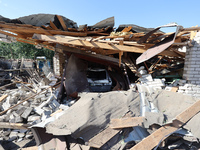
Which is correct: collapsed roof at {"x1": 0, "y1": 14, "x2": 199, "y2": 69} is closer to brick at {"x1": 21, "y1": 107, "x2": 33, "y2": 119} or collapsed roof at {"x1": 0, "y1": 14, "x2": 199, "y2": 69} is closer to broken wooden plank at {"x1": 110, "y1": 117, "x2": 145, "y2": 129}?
broken wooden plank at {"x1": 110, "y1": 117, "x2": 145, "y2": 129}

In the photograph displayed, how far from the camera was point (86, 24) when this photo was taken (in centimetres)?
412

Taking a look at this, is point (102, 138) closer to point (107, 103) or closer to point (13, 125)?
point (107, 103)

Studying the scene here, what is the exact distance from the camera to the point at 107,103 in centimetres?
338

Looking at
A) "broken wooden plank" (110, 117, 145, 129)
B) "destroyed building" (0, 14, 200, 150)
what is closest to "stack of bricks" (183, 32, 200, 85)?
"destroyed building" (0, 14, 200, 150)

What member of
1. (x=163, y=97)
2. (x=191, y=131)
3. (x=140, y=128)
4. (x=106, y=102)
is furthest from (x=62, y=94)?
(x=191, y=131)

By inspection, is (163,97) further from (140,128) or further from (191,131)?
(140,128)

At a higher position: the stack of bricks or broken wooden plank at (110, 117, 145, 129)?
the stack of bricks

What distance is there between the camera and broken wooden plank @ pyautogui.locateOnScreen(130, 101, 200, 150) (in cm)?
253

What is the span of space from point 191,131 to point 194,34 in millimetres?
3617

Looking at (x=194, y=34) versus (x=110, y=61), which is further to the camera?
(x=110, y=61)

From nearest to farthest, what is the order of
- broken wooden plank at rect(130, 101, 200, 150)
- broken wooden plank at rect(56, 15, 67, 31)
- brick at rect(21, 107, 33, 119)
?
broken wooden plank at rect(130, 101, 200, 150)
brick at rect(21, 107, 33, 119)
broken wooden plank at rect(56, 15, 67, 31)

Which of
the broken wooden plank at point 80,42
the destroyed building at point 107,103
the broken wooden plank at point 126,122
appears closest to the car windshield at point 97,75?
the destroyed building at point 107,103

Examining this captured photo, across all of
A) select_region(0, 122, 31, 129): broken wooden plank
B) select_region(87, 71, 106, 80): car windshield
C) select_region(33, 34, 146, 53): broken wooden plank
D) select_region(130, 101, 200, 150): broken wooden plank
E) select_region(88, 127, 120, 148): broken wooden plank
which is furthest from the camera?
select_region(87, 71, 106, 80): car windshield

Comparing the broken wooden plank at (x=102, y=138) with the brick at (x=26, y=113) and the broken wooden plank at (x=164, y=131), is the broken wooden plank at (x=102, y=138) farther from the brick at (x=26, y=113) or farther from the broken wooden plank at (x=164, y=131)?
the brick at (x=26, y=113)
